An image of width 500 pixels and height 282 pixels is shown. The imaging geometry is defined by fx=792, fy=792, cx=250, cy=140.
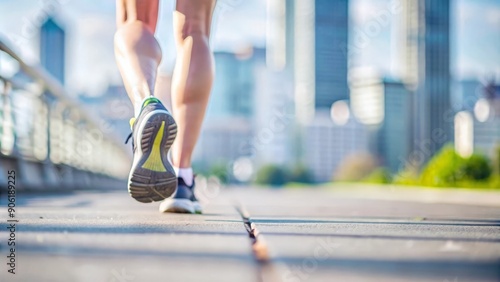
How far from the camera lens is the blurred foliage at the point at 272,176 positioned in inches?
4743

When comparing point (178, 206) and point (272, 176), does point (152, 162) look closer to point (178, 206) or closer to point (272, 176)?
point (178, 206)

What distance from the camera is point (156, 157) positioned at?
2.57 m

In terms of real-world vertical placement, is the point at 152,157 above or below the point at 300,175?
above

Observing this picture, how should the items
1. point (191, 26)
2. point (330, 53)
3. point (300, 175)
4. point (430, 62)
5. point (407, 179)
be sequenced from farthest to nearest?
point (330, 53)
point (300, 175)
point (430, 62)
point (407, 179)
point (191, 26)

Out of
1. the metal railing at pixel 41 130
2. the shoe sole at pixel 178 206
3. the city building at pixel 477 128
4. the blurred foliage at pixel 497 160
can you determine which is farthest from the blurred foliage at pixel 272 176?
the shoe sole at pixel 178 206

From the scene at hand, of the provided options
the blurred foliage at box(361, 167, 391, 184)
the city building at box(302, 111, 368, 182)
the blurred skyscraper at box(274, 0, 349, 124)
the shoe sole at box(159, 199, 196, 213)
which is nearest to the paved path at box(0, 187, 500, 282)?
the shoe sole at box(159, 199, 196, 213)

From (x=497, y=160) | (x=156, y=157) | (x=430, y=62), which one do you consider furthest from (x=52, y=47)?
(x=430, y=62)

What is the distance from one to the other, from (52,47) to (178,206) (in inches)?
1664

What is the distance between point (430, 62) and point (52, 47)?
73096mm

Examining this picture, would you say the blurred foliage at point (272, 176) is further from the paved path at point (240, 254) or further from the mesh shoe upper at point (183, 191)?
the paved path at point (240, 254)

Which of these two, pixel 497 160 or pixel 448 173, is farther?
pixel 497 160

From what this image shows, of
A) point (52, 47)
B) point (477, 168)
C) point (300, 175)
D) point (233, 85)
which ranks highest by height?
point (233, 85)

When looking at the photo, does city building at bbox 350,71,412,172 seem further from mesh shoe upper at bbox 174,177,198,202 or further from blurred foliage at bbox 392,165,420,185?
mesh shoe upper at bbox 174,177,198,202

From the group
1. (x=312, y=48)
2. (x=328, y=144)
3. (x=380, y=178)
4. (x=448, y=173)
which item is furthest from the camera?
(x=328, y=144)
